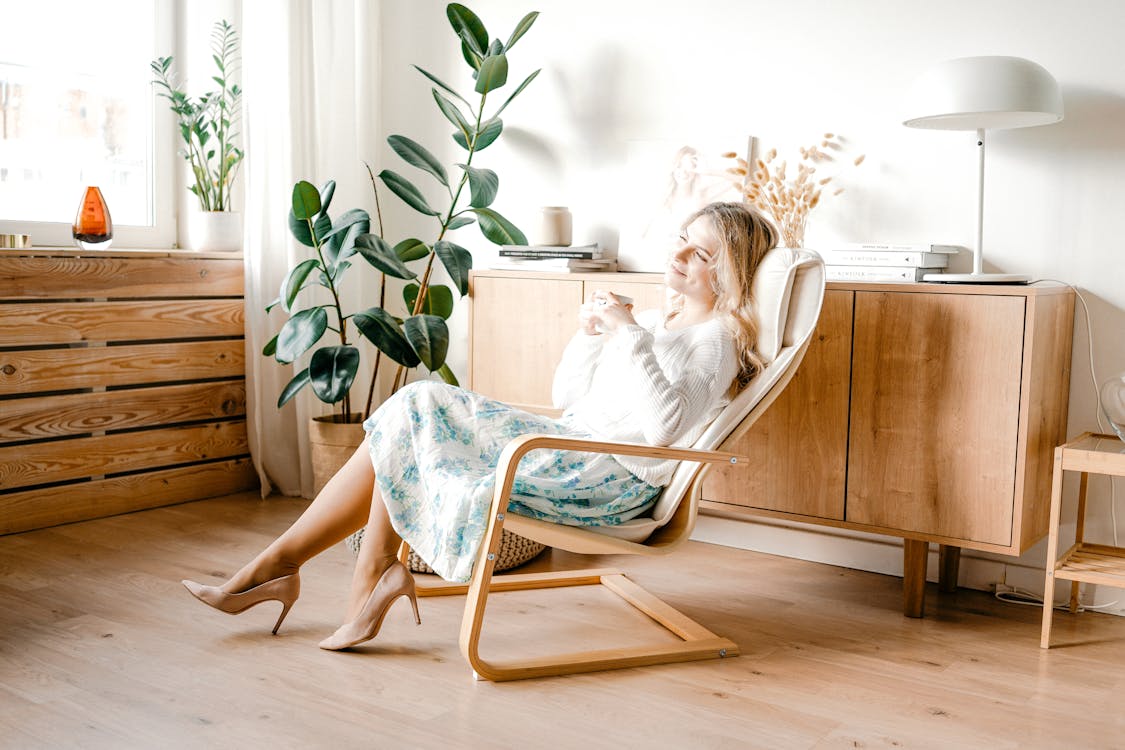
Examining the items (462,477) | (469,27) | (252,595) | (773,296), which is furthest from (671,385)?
(469,27)

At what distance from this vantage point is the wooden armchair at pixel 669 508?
2.04 m

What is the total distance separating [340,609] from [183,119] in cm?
208

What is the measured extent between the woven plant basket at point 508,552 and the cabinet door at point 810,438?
1.92 ft

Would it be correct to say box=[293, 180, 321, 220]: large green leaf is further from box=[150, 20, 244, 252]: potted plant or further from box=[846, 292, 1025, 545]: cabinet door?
box=[846, 292, 1025, 545]: cabinet door

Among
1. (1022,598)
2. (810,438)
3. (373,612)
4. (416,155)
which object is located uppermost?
(416,155)

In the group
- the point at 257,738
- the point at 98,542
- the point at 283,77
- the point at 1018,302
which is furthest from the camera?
the point at 283,77

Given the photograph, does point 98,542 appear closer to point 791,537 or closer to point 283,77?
point 283,77

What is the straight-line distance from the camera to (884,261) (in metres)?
2.68

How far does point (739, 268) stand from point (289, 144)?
183cm

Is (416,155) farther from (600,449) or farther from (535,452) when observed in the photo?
(600,449)

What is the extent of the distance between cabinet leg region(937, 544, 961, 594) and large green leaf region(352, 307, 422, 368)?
1.58 metres

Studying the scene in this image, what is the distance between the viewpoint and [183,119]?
12.3ft

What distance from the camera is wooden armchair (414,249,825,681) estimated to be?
2039 millimetres

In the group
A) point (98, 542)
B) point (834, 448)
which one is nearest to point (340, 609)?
point (98, 542)
